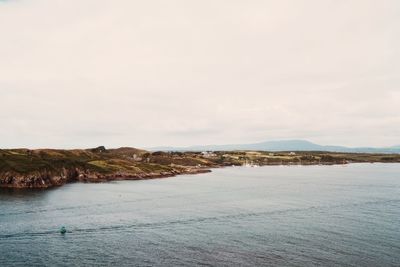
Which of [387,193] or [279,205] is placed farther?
[387,193]

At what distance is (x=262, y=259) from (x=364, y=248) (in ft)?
74.7

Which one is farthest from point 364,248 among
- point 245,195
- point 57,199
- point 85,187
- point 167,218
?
point 85,187

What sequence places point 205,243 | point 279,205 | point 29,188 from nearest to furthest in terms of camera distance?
point 205,243 → point 279,205 → point 29,188

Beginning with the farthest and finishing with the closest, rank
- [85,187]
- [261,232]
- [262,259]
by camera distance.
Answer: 1. [85,187]
2. [261,232]
3. [262,259]

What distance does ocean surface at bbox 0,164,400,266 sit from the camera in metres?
76.3

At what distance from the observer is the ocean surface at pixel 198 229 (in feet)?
250

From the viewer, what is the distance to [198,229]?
101312 mm

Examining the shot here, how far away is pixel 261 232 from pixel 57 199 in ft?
287

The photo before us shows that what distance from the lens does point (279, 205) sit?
140m

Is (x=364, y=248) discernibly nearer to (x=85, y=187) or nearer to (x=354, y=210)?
(x=354, y=210)

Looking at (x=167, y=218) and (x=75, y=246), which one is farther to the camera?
(x=167, y=218)

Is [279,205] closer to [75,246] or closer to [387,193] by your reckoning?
[387,193]

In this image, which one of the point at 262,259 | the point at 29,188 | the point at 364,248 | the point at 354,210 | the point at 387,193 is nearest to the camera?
the point at 262,259

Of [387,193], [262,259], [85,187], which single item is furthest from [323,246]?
[85,187]
